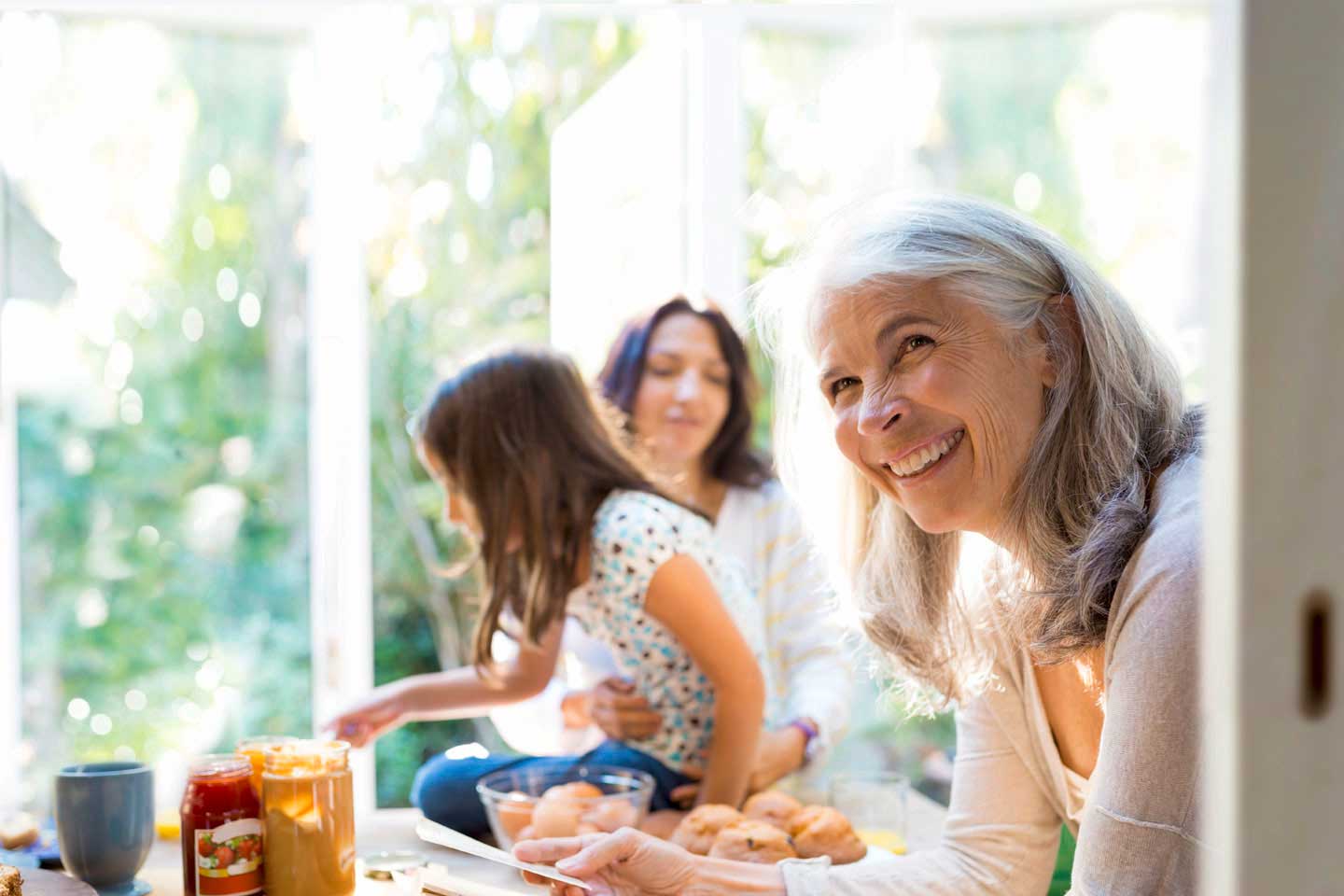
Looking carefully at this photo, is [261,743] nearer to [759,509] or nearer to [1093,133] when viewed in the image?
[759,509]

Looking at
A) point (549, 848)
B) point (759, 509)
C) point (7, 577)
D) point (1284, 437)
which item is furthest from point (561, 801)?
point (7, 577)

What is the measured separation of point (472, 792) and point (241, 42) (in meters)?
2.54

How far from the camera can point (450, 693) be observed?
200 centimetres

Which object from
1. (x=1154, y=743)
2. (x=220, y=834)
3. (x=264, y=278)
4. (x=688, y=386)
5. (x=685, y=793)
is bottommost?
(x=685, y=793)

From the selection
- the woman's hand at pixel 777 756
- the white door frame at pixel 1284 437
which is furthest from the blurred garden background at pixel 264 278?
the white door frame at pixel 1284 437

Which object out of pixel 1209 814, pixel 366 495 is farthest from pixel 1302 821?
pixel 366 495

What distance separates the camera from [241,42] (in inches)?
136

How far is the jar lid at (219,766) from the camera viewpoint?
122 centimetres

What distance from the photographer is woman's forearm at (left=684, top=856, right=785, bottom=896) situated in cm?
126

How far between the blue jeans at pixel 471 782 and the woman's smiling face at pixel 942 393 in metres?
0.67

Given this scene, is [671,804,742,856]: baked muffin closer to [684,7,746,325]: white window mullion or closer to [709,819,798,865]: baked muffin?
[709,819,798,865]: baked muffin

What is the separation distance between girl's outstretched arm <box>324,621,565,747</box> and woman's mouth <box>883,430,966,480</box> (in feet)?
3.02

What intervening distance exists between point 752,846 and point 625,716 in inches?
20.7

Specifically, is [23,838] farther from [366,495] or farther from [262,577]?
[262,577]
